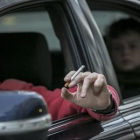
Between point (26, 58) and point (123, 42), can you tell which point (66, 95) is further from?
point (123, 42)

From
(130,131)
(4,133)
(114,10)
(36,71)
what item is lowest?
(130,131)

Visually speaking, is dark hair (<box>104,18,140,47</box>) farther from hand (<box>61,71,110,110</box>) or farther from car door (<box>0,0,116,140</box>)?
hand (<box>61,71,110,110</box>)

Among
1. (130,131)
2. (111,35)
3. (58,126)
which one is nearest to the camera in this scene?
(58,126)

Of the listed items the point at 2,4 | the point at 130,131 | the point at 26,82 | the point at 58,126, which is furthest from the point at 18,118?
the point at 26,82

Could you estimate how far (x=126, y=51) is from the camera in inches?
160

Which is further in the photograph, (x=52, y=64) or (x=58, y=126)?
(x=52, y=64)

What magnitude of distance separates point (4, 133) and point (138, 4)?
7.81 ft

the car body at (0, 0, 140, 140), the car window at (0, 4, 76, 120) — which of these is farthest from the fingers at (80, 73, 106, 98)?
the car window at (0, 4, 76, 120)

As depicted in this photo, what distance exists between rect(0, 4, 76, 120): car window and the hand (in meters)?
0.65

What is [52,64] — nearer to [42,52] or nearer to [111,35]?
[42,52]

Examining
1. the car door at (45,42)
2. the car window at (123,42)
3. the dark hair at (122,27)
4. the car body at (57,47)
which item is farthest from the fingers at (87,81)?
the dark hair at (122,27)

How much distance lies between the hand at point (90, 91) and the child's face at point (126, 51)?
113 cm

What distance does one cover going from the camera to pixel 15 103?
1879mm

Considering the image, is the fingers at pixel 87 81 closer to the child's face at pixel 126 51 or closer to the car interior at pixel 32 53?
the car interior at pixel 32 53
